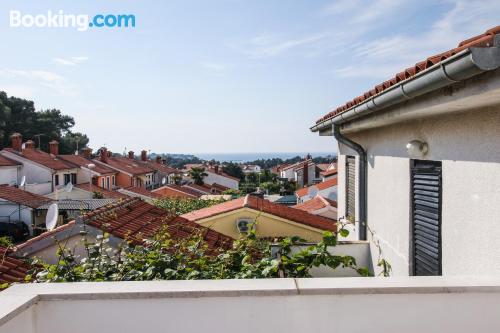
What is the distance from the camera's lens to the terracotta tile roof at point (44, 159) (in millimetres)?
35878

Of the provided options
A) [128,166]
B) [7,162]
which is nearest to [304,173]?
[128,166]

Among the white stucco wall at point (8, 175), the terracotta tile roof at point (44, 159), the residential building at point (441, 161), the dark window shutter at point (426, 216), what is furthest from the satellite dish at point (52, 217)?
the terracotta tile roof at point (44, 159)

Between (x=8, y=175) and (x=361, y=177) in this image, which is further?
(x=8, y=175)

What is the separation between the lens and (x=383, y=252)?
18.0 feet

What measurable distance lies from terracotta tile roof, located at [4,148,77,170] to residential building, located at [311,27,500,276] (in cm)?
3565

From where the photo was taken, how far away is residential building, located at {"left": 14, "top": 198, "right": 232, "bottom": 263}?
5941 millimetres

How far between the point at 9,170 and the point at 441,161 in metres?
36.6

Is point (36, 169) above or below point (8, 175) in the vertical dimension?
above

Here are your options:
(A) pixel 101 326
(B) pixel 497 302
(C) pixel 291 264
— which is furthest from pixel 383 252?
(A) pixel 101 326

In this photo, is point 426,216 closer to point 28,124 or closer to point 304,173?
point 304,173

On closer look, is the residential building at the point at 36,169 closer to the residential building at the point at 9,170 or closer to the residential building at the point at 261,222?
the residential building at the point at 9,170

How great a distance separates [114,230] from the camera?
6.37m

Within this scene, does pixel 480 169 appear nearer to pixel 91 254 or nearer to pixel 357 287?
pixel 357 287

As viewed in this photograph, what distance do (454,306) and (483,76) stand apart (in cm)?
130
